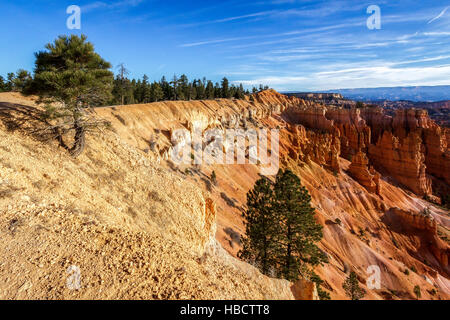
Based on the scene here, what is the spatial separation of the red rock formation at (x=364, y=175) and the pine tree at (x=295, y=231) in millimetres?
39791

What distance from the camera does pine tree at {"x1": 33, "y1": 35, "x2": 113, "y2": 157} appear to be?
31.1 feet

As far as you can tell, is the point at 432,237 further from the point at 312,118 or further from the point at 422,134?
the point at 312,118

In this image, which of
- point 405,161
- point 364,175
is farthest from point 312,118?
point 364,175

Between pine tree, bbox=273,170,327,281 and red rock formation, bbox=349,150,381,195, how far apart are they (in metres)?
39.8

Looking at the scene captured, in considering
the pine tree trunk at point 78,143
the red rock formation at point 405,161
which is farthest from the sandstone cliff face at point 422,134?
the pine tree trunk at point 78,143

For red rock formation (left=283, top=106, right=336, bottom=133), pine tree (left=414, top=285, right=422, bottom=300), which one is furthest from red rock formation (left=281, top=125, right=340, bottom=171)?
pine tree (left=414, top=285, right=422, bottom=300)

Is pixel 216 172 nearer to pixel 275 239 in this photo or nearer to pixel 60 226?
pixel 275 239

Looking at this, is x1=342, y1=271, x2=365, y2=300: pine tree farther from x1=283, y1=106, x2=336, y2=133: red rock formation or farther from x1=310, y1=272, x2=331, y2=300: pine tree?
x1=283, y1=106, x2=336, y2=133: red rock formation

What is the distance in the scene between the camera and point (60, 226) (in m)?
5.96

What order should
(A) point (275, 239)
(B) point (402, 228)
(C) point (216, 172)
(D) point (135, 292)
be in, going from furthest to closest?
1. (B) point (402, 228)
2. (C) point (216, 172)
3. (A) point (275, 239)
4. (D) point (135, 292)

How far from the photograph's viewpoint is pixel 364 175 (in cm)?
4803

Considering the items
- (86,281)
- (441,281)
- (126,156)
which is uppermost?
(126,156)

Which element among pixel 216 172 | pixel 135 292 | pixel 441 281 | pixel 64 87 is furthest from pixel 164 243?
pixel 441 281

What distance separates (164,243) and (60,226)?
9.26 feet
